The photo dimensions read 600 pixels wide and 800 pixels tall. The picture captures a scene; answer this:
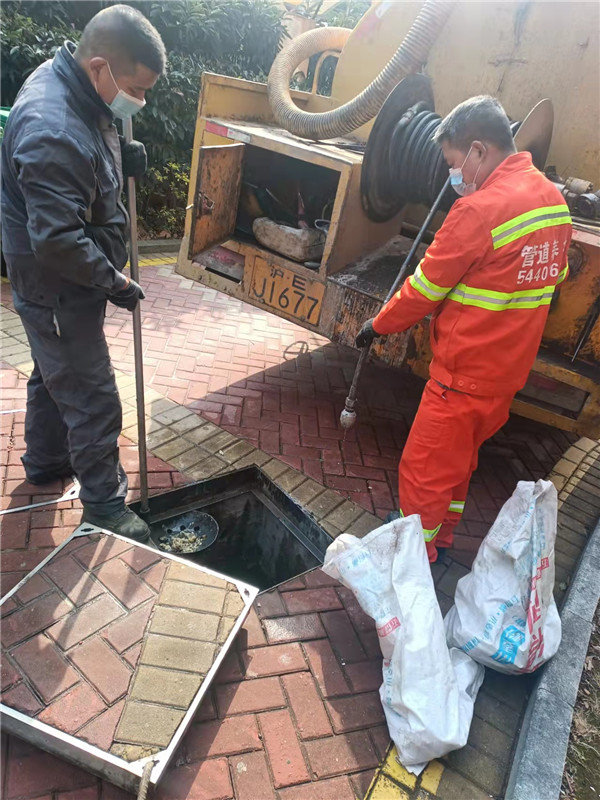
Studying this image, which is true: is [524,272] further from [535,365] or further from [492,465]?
[492,465]

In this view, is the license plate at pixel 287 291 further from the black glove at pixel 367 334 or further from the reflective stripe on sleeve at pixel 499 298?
the reflective stripe on sleeve at pixel 499 298

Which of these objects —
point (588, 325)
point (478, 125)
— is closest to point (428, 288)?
point (478, 125)

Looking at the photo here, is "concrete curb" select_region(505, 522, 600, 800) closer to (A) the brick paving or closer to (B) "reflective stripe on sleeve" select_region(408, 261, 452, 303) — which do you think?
(A) the brick paving

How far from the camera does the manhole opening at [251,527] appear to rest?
2.90 metres

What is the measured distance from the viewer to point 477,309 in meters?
2.27

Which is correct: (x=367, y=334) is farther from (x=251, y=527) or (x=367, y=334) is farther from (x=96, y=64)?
(x=96, y=64)

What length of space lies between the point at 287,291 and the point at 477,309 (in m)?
1.59

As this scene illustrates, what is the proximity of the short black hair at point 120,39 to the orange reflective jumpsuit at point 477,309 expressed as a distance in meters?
1.34

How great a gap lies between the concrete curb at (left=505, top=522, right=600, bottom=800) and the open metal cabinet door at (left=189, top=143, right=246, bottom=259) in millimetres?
3203

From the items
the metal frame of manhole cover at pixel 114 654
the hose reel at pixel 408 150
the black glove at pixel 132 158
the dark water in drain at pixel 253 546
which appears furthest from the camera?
the hose reel at pixel 408 150

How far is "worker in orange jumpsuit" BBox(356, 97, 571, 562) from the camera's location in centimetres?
217

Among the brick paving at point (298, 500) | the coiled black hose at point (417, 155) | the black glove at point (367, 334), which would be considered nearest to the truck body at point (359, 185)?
the coiled black hose at point (417, 155)

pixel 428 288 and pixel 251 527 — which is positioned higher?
pixel 428 288

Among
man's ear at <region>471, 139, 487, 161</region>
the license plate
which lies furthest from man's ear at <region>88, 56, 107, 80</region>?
the license plate
